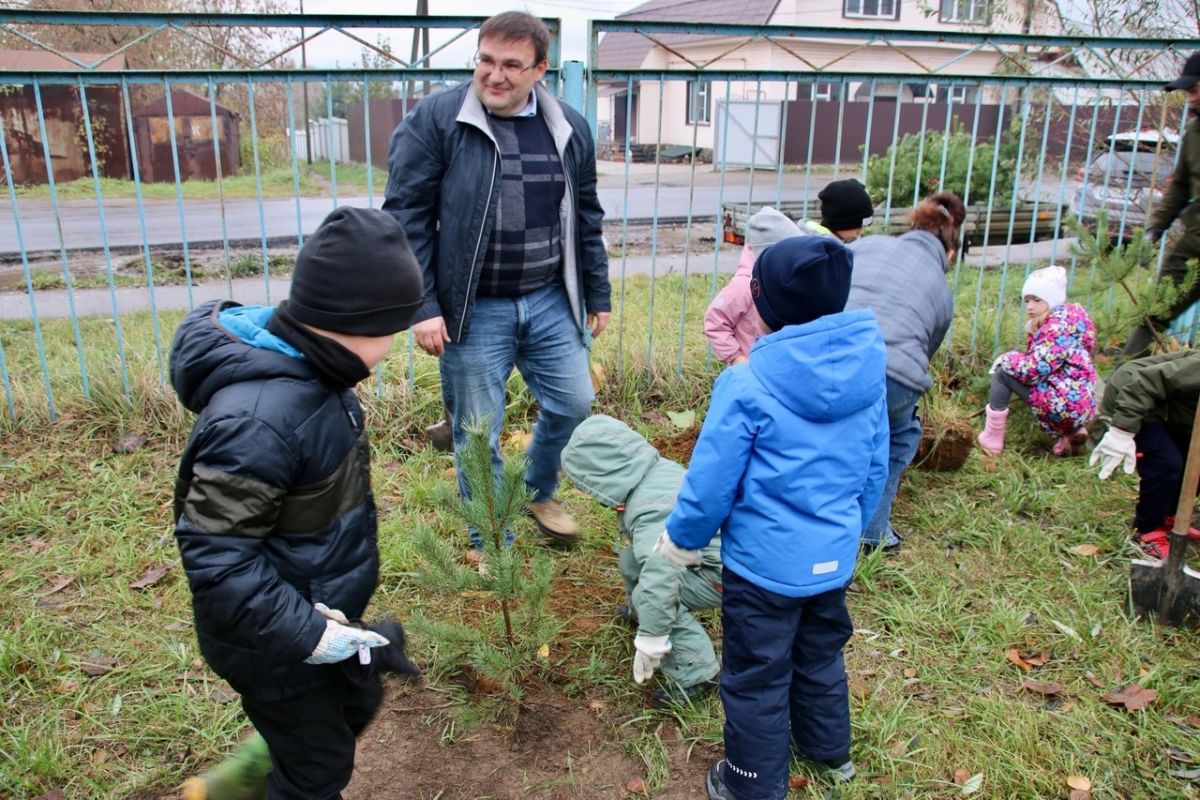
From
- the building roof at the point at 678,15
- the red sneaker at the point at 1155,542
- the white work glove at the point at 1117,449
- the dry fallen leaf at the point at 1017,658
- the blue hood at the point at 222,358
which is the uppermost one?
the building roof at the point at 678,15

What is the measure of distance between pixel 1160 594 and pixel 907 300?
138cm

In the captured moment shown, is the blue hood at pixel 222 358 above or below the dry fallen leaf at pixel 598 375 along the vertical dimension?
above

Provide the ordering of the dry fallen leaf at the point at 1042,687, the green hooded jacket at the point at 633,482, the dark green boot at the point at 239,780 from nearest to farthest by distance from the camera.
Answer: the dark green boot at the point at 239,780 < the green hooded jacket at the point at 633,482 < the dry fallen leaf at the point at 1042,687

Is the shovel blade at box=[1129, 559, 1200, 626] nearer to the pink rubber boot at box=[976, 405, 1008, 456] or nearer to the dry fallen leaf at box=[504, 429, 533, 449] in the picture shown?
the pink rubber boot at box=[976, 405, 1008, 456]

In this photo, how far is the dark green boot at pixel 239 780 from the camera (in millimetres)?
2090

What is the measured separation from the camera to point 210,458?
1638mm

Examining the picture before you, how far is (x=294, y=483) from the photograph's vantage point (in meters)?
1.77

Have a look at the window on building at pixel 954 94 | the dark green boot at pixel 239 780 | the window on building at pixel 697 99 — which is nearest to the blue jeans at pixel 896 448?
the window on building at pixel 697 99

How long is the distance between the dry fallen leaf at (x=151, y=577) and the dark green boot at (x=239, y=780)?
1587 mm

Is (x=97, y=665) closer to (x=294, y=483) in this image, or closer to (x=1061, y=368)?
(x=294, y=483)

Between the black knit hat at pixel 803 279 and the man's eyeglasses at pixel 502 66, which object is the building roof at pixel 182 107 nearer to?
the man's eyeglasses at pixel 502 66

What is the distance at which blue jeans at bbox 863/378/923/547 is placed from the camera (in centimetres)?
352

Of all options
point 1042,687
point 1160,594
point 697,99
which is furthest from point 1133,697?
point 697,99

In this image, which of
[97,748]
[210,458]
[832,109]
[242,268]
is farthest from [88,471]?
[832,109]
